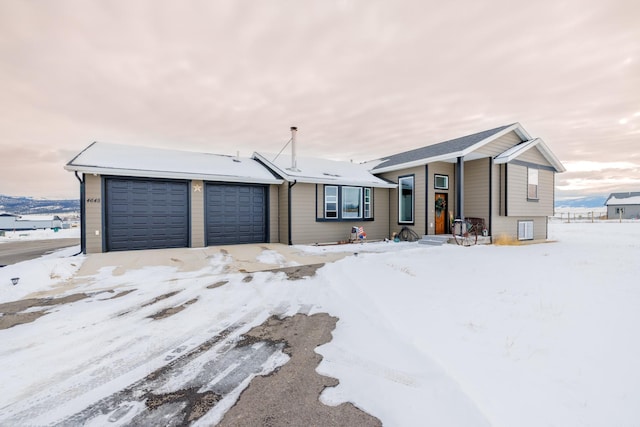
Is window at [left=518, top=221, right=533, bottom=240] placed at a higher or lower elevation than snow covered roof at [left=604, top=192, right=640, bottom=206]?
lower

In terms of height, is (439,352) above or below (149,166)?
below

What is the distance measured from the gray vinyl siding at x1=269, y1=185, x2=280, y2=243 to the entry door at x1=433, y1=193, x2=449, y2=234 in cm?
781

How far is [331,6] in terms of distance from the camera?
8.81m

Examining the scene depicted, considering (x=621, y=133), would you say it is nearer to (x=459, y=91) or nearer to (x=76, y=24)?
(x=459, y=91)

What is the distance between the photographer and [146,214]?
1045 cm

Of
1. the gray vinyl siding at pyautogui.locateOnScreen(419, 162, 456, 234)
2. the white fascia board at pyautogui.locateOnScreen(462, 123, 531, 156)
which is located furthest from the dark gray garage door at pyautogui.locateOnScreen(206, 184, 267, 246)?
the white fascia board at pyautogui.locateOnScreen(462, 123, 531, 156)

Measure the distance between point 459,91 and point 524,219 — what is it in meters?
7.40

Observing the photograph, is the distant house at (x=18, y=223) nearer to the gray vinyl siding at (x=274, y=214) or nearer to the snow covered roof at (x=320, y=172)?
the snow covered roof at (x=320, y=172)

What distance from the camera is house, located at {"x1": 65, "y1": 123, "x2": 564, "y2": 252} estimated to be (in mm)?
10086

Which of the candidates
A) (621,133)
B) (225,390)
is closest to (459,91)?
(225,390)

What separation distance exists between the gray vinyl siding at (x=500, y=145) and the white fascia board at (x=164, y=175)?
9527 millimetres

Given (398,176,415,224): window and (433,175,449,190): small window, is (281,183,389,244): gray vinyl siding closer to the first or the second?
(398,176,415,224): window

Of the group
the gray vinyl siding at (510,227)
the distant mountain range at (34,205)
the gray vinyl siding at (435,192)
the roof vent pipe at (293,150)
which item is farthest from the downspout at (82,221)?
the distant mountain range at (34,205)

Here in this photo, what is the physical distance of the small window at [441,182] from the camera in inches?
526
